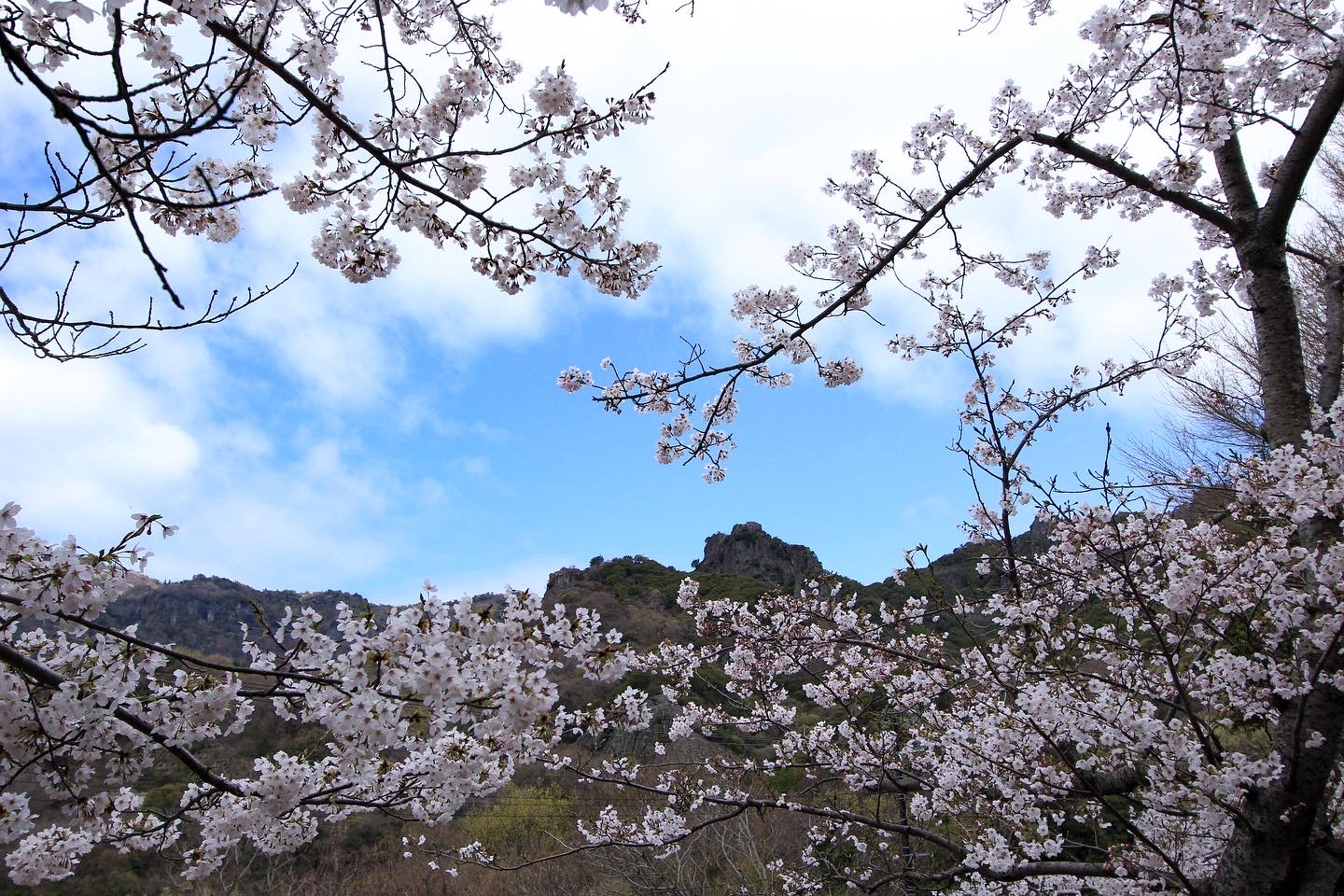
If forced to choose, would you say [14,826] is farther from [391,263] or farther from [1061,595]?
[1061,595]

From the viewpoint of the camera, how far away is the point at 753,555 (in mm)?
43219

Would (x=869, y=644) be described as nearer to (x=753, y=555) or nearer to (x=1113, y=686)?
(x=1113, y=686)

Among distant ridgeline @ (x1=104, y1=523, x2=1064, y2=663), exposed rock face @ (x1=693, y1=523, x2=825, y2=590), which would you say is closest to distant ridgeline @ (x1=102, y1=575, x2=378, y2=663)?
distant ridgeline @ (x1=104, y1=523, x2=1064, y2=663)

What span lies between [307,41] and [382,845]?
74.8 ft

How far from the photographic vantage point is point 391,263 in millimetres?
3186

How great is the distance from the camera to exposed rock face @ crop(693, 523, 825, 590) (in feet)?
137

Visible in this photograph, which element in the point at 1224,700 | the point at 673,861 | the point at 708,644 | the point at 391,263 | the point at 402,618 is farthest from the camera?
the point at 673,861

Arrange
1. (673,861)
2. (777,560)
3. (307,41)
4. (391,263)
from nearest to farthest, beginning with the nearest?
(307,41) < (391,263) < (673,861) < (777,560)

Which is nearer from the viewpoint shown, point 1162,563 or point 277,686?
point 277,686

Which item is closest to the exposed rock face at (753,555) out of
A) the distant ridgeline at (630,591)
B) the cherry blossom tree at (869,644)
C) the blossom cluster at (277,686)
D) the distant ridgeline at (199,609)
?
the distant ridgeline at (630,591)

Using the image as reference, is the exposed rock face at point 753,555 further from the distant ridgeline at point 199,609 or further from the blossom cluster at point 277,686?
the blossom cluster at point 277,686

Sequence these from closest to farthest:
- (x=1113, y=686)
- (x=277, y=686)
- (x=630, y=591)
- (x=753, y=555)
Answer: (x=277, y=686) < (x=1113, y=686) < (x=630, y=591) < (x=753, y=555)

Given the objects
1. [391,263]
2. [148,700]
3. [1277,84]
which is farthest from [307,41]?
[1277,84]

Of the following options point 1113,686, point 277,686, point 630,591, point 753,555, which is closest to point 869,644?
point 1113,686
